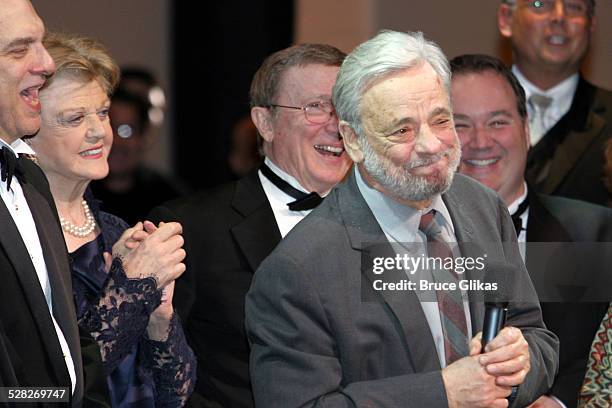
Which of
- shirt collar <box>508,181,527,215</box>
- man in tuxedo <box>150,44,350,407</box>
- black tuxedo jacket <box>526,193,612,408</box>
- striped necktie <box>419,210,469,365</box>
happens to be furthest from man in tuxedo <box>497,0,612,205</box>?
striped necktie <box>419,210,469,365</box>

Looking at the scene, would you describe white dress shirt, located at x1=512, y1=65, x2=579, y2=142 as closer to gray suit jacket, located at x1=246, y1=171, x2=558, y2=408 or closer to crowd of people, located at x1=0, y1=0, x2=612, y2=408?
crowd of people, located at x1=0, y1=0, x2=612, y2=408

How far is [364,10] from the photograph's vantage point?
21.3 ft

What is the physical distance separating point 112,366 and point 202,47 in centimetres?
571

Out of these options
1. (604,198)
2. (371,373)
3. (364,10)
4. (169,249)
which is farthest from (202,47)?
(371,373)

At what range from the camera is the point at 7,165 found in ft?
9.96

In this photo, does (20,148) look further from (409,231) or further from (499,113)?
(499,113)

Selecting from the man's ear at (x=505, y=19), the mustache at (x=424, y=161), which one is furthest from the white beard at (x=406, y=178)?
the man's ear at (x=505, y=19)

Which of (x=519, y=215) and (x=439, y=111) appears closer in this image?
(x=439, y=111)

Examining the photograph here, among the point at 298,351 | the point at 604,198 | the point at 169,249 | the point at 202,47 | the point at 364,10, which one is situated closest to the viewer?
the point at 298,351

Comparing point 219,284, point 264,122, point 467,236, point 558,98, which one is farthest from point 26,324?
point 558,98

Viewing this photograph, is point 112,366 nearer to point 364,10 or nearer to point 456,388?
point 456,388

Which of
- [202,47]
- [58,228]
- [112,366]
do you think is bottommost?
[202,47]

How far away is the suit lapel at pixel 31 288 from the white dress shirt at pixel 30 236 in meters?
0.05

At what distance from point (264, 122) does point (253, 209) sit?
1.13 feet
